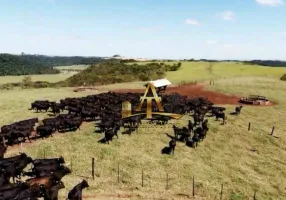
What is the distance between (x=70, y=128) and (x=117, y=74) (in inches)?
2458

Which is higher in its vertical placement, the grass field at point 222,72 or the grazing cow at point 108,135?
the grass field at point 222,72

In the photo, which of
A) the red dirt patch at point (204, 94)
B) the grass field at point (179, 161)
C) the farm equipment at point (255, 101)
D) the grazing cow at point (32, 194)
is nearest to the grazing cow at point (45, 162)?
the grass field at point (179, 161)

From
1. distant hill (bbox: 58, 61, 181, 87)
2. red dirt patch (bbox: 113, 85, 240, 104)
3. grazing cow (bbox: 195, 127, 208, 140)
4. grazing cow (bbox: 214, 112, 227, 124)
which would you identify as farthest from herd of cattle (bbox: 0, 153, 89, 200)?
distant hill (bbox: 58, 61, 181, 87)

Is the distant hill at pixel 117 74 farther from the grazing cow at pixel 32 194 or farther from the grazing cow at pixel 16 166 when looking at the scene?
the grazing cow at pixel 32 194

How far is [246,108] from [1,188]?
111 feet

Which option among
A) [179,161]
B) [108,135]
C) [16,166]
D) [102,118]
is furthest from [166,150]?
[16,166]

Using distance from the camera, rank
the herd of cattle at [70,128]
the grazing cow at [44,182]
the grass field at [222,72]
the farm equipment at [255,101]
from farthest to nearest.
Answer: the grass field at [222,72], the farm equipment at [255,101], the grazing cow at [44,182], the herd of cattle at [70,128]

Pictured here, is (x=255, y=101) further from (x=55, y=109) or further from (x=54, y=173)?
(x=54, y=173)

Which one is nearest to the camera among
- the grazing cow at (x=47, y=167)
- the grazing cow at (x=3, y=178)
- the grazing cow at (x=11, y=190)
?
the grazing cow at (x=11, y=190)

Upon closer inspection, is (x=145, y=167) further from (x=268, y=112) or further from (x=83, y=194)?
(x=268, y=112)

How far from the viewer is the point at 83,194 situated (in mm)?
19859

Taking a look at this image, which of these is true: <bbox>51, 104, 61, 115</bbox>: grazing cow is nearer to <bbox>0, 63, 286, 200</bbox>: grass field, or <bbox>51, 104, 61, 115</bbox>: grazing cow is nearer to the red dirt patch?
<bbox>0, 63, 286, 200</bbox>: grass field

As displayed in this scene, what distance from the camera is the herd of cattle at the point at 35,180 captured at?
17281mm

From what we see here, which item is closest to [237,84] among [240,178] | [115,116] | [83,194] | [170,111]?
[170,111]
